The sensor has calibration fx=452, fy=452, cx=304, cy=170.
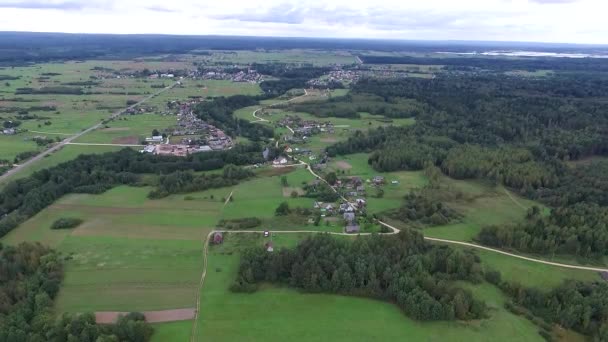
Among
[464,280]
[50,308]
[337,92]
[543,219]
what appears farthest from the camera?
[337,92]

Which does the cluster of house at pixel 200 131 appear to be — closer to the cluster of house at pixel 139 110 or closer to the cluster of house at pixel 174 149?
the cluster of house at pixel 174 149

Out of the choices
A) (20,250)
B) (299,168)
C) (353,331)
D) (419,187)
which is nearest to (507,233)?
(419,187)

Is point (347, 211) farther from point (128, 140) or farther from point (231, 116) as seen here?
point (231, 116)

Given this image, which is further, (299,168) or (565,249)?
(299,168)

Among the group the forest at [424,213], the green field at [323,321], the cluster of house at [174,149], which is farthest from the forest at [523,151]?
the cluster of house at [174,149]

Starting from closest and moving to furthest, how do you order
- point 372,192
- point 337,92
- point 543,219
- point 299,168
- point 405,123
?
point 543,219, point 372,192, point 299,168, point 405,123, point 337,92

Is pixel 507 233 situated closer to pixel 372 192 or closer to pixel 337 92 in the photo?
pixel 372 192
